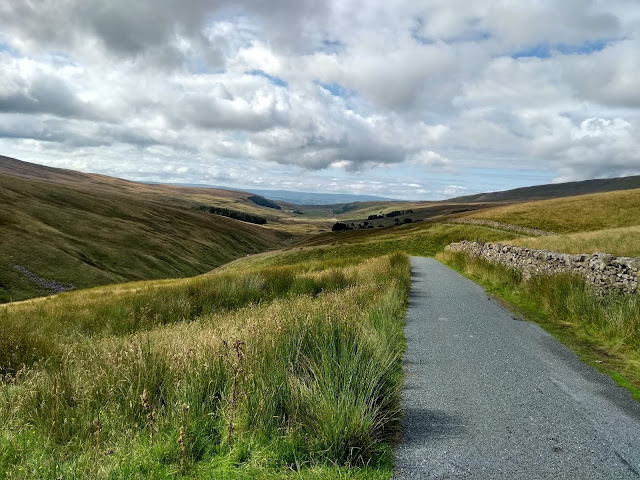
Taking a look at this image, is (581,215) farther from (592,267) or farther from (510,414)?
(510,414)

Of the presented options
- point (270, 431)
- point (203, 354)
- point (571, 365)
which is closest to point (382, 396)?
point (270, 431)

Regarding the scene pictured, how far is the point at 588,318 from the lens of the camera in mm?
10930

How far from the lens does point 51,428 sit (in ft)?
15.6

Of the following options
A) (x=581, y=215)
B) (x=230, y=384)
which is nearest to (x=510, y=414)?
(x=230, y=384)

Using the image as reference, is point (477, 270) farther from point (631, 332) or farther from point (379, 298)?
point (631, 332)

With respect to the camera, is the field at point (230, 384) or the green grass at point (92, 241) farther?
Answer: the green grass at point (92, 241)

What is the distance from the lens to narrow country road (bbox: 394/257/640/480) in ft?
14.7

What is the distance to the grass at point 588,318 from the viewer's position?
321 inches

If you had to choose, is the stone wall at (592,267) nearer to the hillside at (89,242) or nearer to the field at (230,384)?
the field at (230,384)

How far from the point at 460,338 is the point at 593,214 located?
7500cm

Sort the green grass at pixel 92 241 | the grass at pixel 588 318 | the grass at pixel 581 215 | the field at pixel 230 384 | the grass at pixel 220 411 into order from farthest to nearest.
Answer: the grass at pixel 581 215
the green grass at pixel 92 241
the grass at pixel 588 318
the field at pixel 230 384
the grass at pixel 220 411

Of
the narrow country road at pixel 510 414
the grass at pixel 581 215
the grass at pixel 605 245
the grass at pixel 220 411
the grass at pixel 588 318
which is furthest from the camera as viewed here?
the grass at pixel 581 215

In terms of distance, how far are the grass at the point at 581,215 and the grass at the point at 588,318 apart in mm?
54334

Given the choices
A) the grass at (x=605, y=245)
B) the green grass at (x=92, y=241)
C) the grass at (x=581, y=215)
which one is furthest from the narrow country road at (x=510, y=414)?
the grass at (x=581, y=215)
